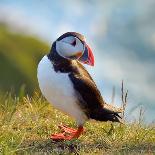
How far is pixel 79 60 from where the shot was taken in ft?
26.2

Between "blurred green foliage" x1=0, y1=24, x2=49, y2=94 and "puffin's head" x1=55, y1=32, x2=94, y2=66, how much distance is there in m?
11.6

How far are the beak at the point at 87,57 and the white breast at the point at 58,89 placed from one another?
0.27 m

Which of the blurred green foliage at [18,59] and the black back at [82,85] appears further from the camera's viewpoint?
the blurred green foliage at [18,59]

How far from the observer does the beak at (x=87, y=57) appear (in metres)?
7.89

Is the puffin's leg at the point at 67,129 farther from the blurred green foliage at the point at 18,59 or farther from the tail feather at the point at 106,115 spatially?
the blurred green foliage at the point at 18,59

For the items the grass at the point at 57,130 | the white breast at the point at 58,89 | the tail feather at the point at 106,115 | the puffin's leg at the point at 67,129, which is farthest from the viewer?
the puffin's leg at the point at 67,129

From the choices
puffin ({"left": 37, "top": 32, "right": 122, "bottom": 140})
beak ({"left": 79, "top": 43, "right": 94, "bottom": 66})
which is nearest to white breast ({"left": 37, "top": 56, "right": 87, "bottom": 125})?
puffin ({"left": 37, "top": 32, "right": 122, "bottom": 140})

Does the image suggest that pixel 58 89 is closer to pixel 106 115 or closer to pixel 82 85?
pixel 82 85

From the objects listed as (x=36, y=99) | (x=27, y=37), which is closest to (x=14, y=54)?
(x=27, y=37)

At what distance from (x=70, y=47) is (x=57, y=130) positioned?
1221 millimetres

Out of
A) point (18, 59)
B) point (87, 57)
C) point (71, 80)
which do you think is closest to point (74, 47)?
point (87, 57)

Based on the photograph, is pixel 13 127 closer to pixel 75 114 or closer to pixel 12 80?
pixel 75 114

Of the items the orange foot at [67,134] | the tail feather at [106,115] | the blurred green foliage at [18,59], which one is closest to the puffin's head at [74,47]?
the tail feather at [106,115]

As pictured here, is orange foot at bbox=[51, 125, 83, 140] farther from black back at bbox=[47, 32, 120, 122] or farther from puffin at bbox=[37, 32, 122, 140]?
black back at bbox=[47, 32, 120, 122]
